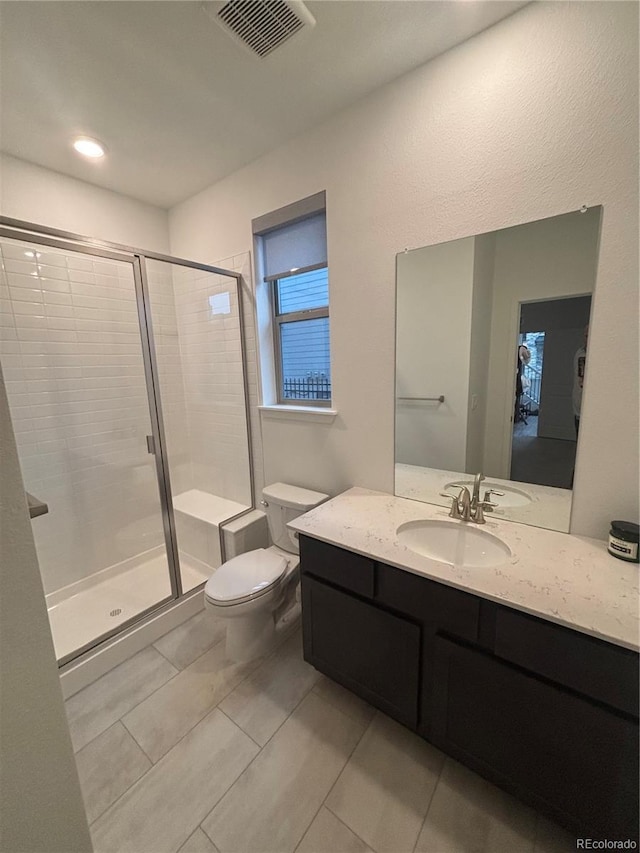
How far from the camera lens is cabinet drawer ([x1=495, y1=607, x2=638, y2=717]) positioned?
0.88 m

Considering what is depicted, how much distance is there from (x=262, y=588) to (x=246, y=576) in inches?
5.0

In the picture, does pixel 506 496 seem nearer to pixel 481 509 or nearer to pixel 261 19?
pixel 481 509

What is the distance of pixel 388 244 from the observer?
1.63 m

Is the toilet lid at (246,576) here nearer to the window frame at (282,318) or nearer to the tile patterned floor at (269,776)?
the tile patterned floor at (269,776)

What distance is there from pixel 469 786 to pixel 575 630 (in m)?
0.81

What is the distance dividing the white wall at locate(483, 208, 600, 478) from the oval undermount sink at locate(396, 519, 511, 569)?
30cm

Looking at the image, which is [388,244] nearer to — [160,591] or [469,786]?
[469,786]

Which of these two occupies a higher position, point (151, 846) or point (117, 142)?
point (117, 142)

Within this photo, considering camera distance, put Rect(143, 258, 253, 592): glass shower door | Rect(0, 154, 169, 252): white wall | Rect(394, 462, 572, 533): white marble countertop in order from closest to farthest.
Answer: Rect(394, 462, 572, 533): white marble countertop < Rect(0, 154, 169, 252): white wall < Rect(143, 258, 253, 592): glass shower door

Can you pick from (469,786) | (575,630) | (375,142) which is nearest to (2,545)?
(575,630)

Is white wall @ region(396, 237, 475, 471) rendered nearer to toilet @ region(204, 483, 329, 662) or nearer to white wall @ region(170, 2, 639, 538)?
white wall @ region(170, 2, 639, 538)

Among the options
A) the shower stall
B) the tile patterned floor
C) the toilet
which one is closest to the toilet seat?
the toilet

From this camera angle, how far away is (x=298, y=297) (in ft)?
7.16

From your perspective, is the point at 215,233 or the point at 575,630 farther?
the point at 215,233
